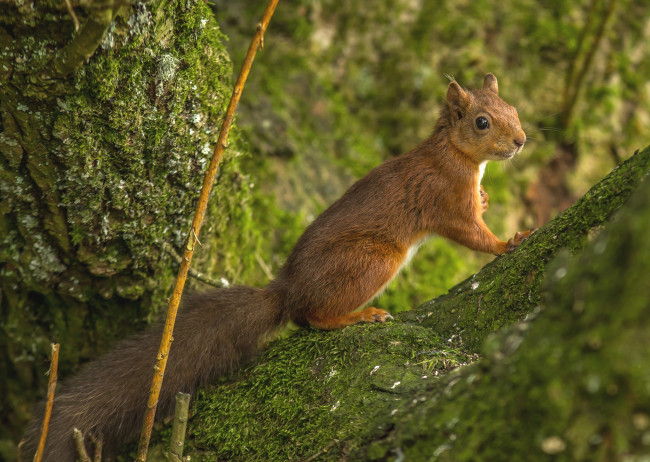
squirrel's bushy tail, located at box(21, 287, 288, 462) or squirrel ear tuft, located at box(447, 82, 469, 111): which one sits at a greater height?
squirrel ear tuft, located at box(447, 82, 469, 111)

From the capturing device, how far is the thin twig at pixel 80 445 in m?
2.79

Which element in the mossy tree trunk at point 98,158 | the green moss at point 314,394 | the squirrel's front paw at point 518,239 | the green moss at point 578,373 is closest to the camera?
the green moss at point 578,373

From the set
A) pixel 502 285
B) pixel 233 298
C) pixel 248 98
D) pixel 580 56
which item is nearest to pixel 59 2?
pixel 233 298

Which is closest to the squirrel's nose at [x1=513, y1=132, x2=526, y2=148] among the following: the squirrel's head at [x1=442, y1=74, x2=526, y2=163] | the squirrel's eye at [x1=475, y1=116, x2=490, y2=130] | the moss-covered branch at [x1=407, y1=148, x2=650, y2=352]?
the squirrel's head at [x1=442, y1=74, x2=526, y2=163]

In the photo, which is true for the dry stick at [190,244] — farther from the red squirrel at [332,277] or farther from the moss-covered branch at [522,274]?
the moss-covered branch at [522,274]

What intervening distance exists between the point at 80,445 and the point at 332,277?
155cm

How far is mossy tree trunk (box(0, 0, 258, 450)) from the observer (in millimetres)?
2637

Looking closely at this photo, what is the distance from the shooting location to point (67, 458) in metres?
2.89

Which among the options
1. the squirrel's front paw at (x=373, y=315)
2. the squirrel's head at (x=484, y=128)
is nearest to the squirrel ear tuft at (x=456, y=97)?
the squirrel's head at (x=484, y=128)

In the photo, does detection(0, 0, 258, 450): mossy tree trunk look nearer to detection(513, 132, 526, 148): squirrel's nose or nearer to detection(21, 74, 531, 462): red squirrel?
detection(21, 74, 531, 462): red squirrel

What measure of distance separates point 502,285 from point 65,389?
2342 mm

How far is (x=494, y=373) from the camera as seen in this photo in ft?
5.08

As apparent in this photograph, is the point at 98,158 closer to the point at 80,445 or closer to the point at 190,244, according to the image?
the point at 190,244

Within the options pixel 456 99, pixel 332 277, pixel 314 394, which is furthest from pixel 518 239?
pixel 314 394
